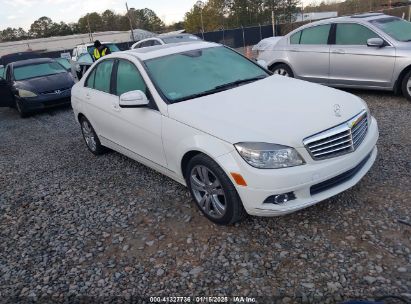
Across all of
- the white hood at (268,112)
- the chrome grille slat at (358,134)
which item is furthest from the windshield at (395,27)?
the chrome grille slat at (358,134)

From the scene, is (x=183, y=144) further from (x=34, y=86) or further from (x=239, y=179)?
(x=34, y=86)

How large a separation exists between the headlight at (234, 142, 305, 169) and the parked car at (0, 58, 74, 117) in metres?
7.98

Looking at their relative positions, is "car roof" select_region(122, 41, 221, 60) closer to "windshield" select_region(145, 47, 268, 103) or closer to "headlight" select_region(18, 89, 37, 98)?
"windshield" select_region(145, 47, 268, 103)

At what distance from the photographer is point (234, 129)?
10.2 ft

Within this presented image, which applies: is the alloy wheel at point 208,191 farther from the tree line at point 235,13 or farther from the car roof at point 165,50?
the tree line at point 235,13

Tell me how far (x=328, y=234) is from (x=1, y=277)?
9.40ft

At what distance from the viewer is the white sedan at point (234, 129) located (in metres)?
2.97

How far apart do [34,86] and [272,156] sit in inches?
334

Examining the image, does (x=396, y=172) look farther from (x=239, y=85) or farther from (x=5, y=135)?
(x=5, y=135)

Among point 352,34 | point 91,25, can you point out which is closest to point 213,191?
point 352,34

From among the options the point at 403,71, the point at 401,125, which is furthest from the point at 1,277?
the point at 403,71

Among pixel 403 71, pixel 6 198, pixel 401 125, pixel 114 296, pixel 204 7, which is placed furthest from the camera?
pixel 204 7

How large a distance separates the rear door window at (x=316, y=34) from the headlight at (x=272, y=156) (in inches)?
204

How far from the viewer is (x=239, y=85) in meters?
4.06
